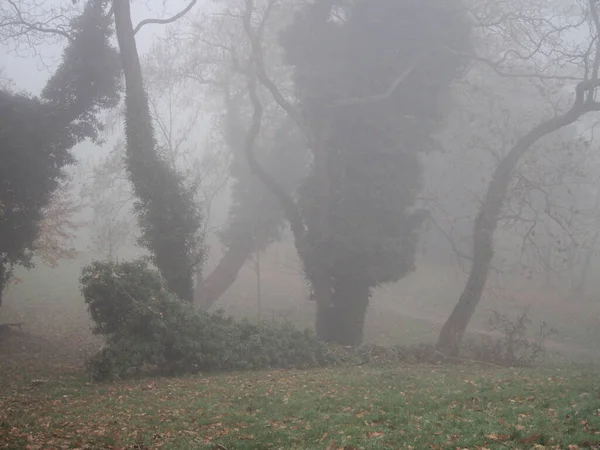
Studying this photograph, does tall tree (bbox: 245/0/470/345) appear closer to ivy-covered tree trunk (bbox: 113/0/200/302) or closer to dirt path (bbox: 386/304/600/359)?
ivy-covered tree trunk (bbox: 113/0/200/302)

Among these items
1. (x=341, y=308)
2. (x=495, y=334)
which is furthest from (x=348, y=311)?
(x=495, y=334)

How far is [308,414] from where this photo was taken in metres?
10.9

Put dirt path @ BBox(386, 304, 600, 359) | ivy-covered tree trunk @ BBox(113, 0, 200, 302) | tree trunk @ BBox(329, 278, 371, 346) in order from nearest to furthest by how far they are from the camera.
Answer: ivy-covered tree trunk @ BBox(113, 0, 200, 302) < tree trunk @ BBox(329, 278, 371, 346) < dirt path @ BBox(386, 304, 600, 359)

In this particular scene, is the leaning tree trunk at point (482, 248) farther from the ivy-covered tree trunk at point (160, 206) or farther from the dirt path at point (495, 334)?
the ivy-covered tree trunk at point (160, 206)

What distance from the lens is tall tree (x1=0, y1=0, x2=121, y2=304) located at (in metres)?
20.3

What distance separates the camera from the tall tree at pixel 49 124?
2030cm

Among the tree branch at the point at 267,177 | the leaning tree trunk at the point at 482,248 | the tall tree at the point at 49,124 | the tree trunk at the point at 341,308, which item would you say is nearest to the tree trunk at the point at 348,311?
the tree trunk at the point at 341,308

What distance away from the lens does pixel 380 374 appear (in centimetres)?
1614

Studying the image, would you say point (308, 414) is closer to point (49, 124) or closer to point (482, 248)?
point (482, 248)

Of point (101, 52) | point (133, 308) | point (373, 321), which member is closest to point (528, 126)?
point (373, 321)

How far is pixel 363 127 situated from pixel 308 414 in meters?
14.8

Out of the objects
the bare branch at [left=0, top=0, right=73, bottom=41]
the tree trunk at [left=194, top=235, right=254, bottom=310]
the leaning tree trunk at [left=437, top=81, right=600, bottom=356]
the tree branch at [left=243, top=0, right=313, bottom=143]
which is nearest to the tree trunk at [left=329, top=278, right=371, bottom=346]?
the leaning tree trunk at [left=437, top=81, right=600, bottom=356]

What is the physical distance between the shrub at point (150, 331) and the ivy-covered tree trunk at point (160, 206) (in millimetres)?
2916

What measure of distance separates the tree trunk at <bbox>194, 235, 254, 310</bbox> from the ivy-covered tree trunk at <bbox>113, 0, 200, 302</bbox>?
859 centimetres
